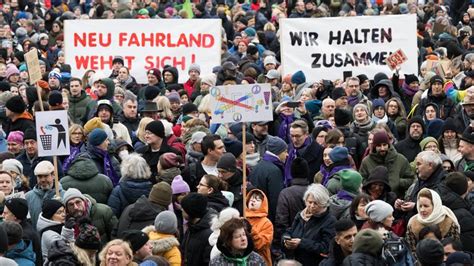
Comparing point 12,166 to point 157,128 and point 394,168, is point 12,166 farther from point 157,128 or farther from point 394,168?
point 394,168

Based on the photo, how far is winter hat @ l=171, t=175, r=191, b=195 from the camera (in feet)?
50.6

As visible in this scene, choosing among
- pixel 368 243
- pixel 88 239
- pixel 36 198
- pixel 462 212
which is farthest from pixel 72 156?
pixel 368 243

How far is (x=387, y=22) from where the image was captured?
2328cm

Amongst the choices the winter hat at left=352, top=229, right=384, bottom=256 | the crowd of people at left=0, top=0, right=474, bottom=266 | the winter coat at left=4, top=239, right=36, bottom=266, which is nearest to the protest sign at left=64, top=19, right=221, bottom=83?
the crowd of people at left=0, top=0, right=474, bottom=266

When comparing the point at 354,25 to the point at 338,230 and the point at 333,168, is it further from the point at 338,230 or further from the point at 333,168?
the point at 338,230

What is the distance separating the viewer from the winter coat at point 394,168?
53.5ft

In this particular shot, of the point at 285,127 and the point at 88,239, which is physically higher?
the point at 88,239

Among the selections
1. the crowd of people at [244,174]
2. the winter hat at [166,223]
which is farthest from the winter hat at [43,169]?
the winter hat at [166,223]

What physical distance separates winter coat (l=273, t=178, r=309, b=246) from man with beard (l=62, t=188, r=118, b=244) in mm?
1459

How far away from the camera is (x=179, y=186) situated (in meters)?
15.5

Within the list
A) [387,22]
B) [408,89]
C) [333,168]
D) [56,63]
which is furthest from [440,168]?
[56,63]

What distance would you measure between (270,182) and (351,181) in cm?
112

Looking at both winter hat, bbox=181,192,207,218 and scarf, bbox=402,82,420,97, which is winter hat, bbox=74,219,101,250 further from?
scarf, bbox=402,82,420,97

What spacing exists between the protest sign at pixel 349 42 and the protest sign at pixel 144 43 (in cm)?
151
